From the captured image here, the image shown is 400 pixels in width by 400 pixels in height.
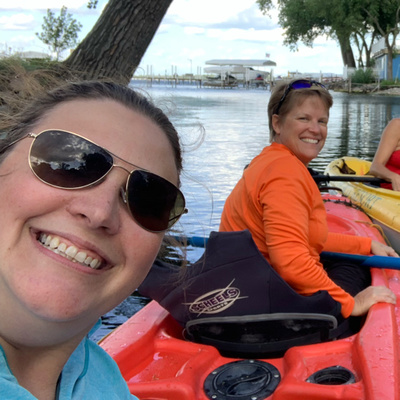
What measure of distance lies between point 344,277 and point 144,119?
2.61 m

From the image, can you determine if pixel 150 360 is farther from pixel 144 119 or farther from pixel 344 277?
pixel 144 119

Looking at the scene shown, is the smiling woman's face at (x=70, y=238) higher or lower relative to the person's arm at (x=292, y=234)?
higher

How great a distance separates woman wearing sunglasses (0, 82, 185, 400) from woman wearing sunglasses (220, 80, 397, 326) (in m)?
1.55

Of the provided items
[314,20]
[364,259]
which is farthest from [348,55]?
[364,259]

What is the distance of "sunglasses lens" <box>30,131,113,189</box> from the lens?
1140 mm

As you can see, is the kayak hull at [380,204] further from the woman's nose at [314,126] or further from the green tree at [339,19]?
the green tree at [339,19]

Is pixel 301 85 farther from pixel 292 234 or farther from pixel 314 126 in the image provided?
pixel 292 234

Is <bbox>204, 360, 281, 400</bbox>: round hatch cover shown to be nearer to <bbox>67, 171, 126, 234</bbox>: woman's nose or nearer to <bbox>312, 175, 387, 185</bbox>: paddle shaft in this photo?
<bbox>67, 171, 126, 234</bbox>: woman's nose

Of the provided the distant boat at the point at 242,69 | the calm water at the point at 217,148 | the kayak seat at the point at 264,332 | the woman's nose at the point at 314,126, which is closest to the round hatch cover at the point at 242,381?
the kayak seat at the point at 264,332

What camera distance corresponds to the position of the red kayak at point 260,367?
2.36 meters

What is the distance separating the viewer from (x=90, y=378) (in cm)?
125

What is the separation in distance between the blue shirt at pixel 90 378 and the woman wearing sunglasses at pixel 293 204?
1599mm

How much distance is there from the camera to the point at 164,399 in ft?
8.09

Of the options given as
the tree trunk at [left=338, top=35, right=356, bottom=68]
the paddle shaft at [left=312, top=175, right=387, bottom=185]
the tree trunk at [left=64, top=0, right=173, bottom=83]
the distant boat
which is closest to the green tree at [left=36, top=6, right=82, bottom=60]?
the tree trunk at [left=64, top=0, right=173, bottom=83]
